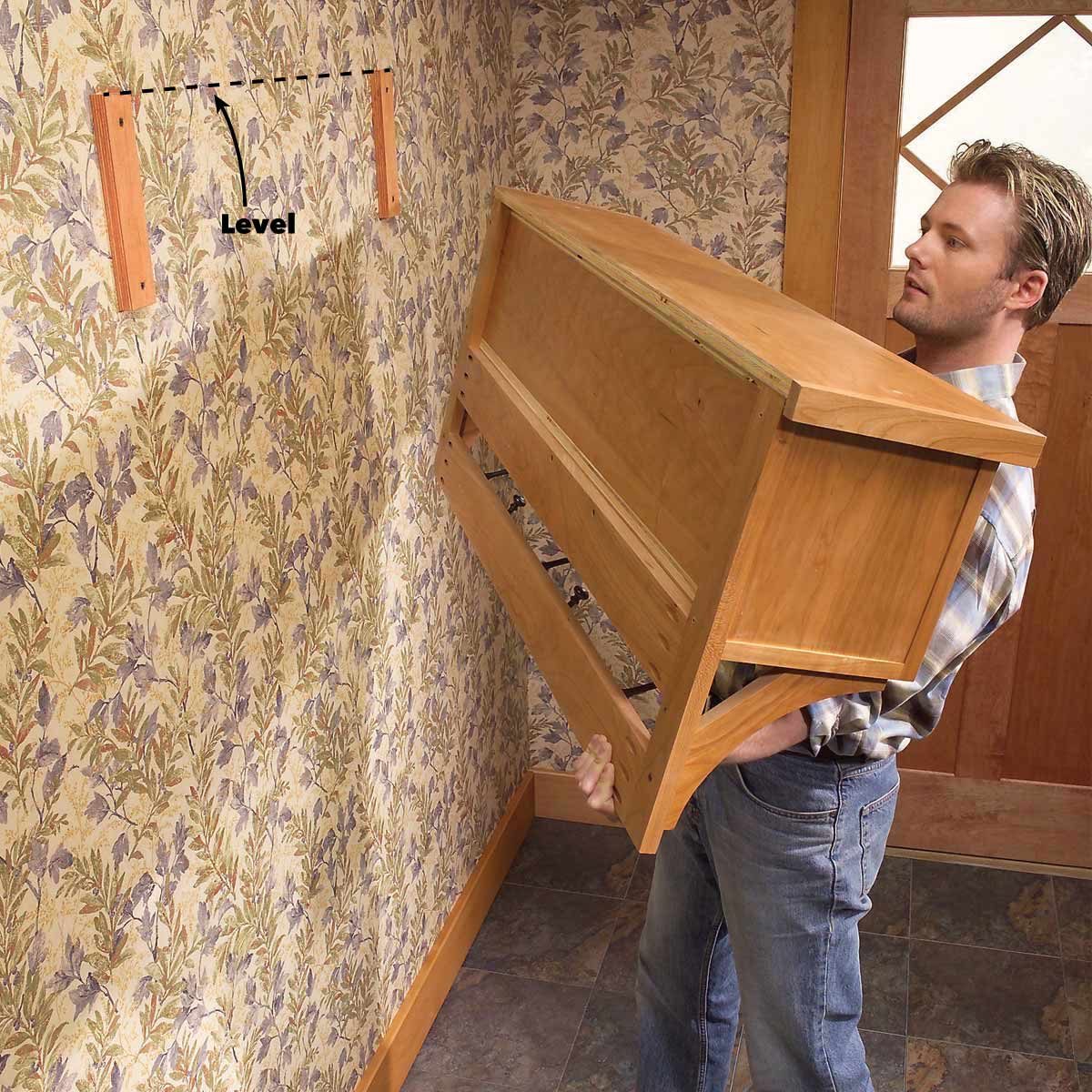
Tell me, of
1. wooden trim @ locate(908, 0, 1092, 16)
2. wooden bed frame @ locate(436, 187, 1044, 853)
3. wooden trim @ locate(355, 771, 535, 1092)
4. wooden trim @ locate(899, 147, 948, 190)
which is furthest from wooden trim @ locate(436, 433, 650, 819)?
wooden trim @ locate(908, 0, 1092, 16)

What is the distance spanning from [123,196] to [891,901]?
91.8 inches

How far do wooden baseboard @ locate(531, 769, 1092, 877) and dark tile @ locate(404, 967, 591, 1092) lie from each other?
517 millimetres

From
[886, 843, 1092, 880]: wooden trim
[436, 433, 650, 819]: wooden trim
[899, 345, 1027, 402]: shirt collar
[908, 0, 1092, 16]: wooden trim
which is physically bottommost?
[886, 843, 1092, 880]: wooden trim

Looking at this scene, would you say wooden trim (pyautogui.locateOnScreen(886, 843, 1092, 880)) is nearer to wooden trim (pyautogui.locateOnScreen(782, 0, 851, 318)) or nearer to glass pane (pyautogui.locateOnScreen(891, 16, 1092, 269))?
wooden trim (pyautogui.locateOnScreen(782, 0, 851, 318))

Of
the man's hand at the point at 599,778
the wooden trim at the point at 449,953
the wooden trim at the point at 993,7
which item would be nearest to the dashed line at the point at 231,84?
the man's hand at the point at 599,778

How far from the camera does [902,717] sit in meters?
1.49

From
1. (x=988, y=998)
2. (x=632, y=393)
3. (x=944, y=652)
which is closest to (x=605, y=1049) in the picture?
(x=988, y=998)

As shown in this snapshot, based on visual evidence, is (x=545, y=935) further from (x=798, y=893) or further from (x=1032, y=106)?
(x=1032, y=106)

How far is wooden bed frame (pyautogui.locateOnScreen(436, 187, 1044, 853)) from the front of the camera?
1.04 meters

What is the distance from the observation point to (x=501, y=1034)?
234 centimetres

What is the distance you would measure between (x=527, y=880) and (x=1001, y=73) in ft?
6.97

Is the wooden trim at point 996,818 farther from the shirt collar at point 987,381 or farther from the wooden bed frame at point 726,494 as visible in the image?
the wooden bed frame at point 726,494

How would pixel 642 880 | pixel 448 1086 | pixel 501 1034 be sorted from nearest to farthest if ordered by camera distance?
pixel 448 1086, pixel 501 1034, pixel 642 880

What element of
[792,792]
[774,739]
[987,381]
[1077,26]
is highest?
[1077,26]
